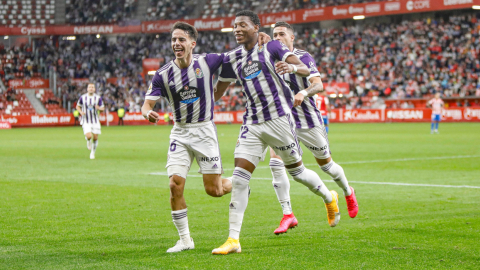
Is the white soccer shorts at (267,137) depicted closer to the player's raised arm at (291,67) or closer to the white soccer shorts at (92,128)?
the player's raised arm at (291,67)

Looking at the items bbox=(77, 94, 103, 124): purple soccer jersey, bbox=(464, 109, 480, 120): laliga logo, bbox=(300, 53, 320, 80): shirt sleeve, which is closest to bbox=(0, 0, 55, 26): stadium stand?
bbox=(464, 109, 480, 120): laliga logo

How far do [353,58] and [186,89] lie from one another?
41.5m

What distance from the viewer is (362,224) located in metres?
7.39

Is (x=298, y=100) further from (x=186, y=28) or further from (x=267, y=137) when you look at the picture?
(x=186, y=28)

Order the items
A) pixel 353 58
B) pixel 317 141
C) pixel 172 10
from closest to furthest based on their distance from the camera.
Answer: pixel 317 141, pixel 353 58, pixel 172 10

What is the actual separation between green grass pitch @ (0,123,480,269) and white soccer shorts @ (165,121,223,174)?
0.80 metres

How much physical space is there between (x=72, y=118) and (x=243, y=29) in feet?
144

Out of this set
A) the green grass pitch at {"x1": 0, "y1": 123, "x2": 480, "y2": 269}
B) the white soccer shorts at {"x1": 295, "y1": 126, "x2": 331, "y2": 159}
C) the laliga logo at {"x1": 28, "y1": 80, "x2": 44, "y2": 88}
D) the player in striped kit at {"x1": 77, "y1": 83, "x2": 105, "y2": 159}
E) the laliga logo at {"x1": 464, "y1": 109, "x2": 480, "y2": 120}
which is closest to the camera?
the green grass pitch at {"x1": 0, "y1": 123, "x2": 480, "y2": 269}

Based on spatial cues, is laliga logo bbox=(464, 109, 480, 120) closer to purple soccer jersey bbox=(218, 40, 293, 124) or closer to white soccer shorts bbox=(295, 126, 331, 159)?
white soccer shorts bbox=(295, 126, 331, 159)

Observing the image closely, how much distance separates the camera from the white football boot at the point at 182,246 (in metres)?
5.98

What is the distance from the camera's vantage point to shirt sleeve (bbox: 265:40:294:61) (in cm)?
648

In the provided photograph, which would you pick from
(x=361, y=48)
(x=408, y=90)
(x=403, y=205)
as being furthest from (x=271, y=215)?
(x=361, y=48)

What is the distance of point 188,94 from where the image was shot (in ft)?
21.4

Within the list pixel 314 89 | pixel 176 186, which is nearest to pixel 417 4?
pixel 314 89
